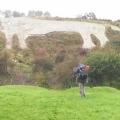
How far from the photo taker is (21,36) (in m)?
90.9

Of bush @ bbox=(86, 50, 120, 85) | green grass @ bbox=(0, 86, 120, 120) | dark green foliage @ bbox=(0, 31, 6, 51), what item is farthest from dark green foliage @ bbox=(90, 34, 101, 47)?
green grass @ bbox=(0, 86, 120, 120)

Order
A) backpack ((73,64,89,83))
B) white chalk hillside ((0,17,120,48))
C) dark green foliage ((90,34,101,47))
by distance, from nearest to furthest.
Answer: backpack ((73,64,89,83)) < dark green foliage ((90,34,101,47)) < white chalk hillside ((0,17,120,48))

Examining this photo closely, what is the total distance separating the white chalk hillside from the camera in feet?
303

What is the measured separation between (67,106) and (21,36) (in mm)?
64993

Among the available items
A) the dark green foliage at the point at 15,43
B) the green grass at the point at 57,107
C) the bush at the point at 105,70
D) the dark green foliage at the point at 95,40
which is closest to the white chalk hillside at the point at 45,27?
the dark green foliage at the point at 95,40

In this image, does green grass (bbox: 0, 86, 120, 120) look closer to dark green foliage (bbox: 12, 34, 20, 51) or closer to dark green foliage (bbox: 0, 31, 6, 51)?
dark green foliage (bbox: 0, 31, 6, 51)

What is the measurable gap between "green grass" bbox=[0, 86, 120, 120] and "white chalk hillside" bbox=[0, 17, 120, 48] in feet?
190

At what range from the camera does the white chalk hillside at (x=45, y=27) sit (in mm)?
92438

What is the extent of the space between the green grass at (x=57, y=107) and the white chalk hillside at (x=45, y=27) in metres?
58.0

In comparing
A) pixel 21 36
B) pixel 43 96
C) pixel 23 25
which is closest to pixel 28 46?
pixel 21 36

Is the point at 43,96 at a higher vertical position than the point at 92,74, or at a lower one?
higher

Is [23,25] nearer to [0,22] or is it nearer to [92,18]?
[0,22]

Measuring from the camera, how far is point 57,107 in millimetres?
26266

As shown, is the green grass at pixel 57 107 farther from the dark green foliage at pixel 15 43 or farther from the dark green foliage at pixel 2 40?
the dark green foliage at pixel 15 43
